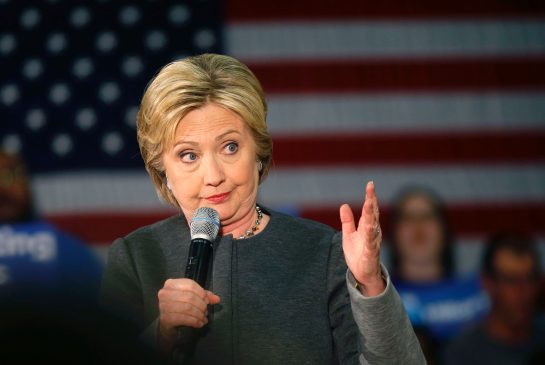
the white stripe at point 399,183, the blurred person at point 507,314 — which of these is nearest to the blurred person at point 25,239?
the white stripe at point 399,183

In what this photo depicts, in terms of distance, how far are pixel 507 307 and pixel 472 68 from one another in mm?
1408

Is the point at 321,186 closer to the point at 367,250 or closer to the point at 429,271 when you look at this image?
the point at 429,271

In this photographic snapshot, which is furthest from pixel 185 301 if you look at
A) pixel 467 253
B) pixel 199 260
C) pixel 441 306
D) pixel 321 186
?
pixel 467 253

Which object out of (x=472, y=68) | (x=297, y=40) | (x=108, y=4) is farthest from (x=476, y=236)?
(x=108, y=4)

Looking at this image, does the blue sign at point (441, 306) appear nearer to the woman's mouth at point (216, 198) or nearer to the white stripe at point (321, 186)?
the white stripe at point (321, 186)

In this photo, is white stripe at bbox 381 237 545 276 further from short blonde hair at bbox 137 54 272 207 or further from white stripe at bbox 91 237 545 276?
short blonde hair at bbox 137 54 272 207

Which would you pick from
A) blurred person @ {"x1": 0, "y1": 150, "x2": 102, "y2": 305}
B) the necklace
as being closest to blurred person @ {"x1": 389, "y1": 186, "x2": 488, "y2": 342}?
blurred person @ {"x1": 0, "y1": 150, "x2": 102, "y2": 305}

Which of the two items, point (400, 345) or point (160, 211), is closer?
point (400, 345)

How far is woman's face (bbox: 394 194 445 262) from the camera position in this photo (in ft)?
14.4

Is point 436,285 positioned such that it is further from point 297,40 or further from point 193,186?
point 193,186

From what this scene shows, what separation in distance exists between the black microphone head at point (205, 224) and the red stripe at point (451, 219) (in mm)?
3424

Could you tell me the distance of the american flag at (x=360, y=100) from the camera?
15.6 ft

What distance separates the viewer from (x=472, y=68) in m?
4.85

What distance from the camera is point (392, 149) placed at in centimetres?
484
